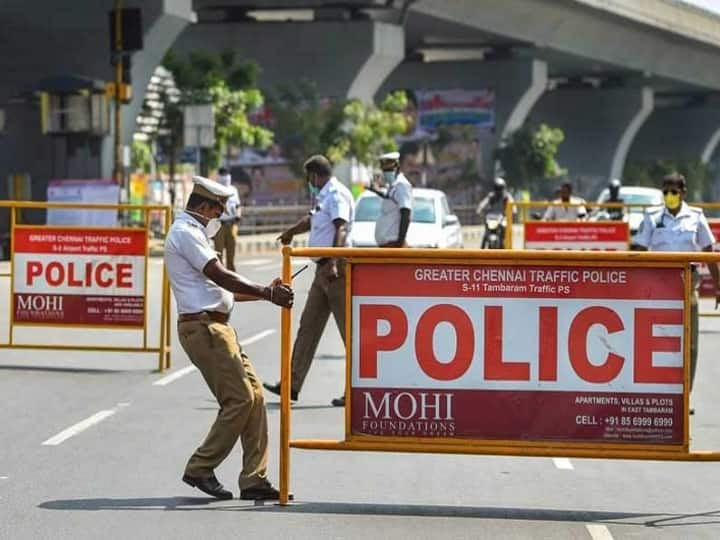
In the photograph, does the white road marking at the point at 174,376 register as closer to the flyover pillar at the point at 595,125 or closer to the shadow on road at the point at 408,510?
the shadow on road at the point at 408,510

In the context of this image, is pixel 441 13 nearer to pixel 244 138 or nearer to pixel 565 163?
pixel 244 138

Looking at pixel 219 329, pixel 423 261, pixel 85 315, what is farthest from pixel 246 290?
pixel 85 315

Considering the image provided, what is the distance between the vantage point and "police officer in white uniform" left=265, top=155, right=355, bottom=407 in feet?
46.8

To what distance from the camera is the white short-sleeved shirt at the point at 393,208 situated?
55.1ft

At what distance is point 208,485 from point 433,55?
7245 cm

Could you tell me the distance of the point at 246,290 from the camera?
962cm

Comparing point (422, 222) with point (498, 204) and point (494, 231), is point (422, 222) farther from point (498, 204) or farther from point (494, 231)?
point (498, 204)

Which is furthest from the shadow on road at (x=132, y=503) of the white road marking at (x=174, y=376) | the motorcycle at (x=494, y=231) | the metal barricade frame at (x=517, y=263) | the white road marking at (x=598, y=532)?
the motorcycle at (x=494, y=231)

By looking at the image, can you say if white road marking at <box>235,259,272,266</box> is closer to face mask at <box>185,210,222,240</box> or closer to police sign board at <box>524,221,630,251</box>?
police sign board at <box>524,221,630,251</box>

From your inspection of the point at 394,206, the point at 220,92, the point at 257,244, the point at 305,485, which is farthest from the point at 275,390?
the point at 220,92

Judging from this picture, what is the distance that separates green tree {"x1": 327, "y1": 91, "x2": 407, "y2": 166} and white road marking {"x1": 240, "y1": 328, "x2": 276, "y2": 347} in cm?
3698

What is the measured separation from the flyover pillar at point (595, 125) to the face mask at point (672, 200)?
7061cm

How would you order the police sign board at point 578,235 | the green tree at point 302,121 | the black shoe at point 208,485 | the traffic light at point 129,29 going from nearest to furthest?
the black shoe at point 208,485 → the police sign board at point 578,235 → the traffic light at point 129,29 → the green tree at point 302,121

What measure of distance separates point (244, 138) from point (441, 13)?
1196 centimetres
